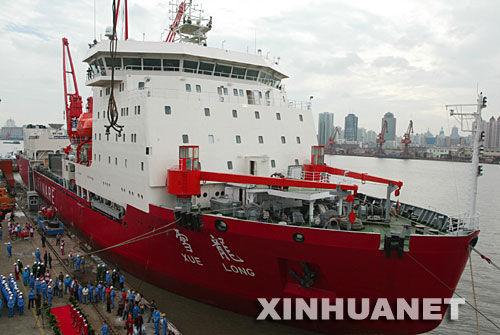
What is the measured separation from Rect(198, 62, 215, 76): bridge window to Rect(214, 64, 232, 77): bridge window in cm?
19

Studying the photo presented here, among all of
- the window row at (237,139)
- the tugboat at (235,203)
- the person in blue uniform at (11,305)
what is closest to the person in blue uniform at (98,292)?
the tugboat at (235,203)

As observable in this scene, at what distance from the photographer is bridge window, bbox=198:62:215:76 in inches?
515

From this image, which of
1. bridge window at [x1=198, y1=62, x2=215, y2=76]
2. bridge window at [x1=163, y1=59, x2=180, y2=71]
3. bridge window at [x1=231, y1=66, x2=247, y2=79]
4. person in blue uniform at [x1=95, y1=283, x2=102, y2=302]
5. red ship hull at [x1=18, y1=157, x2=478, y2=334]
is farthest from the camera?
bridge window at [x1=231, y1=66, x2=247, y2=79]

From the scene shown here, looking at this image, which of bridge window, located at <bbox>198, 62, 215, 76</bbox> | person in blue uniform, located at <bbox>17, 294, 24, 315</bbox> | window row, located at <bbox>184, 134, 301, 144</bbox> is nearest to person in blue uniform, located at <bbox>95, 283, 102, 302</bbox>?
person in blue uniform, located at <bbox>17, 294, 24, 315</bbox>

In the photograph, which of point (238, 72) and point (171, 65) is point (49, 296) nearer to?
point (171, 65)

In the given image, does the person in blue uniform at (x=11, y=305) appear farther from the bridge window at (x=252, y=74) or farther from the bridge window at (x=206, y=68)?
the bridge window at (x=252, y=74)

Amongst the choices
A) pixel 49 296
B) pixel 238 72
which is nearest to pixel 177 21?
pixel 238 72

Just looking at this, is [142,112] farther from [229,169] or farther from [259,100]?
[259,100]

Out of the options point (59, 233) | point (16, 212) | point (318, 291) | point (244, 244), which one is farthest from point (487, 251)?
point (16, 212)

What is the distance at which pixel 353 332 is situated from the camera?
872cm

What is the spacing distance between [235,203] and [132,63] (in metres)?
6.82

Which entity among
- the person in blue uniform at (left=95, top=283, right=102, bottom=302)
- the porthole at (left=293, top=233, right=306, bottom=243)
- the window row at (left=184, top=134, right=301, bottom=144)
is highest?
the window row at (left=184, top=134, right=301, bottom=144)

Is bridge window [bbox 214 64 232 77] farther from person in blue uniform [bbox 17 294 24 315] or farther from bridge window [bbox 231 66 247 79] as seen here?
person in blue uniform [bbox 17 294 24 315]

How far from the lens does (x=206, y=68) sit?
519 inches
